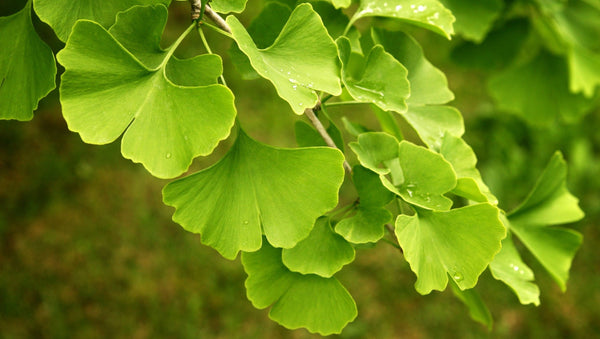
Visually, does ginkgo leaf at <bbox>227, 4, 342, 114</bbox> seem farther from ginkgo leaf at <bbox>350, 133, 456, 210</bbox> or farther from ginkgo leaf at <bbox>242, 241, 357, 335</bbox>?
ginkgo leaf at <bbox>242, 241, 357, 335</bbox>

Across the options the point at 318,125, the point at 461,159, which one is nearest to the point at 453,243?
the point at 461,159

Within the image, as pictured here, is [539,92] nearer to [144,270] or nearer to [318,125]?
[318,125]

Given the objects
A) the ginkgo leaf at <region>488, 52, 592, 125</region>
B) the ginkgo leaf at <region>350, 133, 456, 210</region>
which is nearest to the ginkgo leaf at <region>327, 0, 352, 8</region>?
the ginkgo leaf at <region>350, 133, 456, 210</region>

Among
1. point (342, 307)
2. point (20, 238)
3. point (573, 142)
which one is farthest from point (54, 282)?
point (573, 142)

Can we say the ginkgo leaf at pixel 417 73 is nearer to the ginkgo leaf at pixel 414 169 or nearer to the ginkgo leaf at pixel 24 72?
the ginkgo leaf at pixel 414 169

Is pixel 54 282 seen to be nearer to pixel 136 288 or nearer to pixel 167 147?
pixel 136 288
